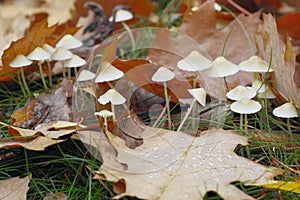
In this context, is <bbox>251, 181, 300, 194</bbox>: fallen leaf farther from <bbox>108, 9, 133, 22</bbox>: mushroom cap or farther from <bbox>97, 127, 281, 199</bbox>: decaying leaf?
<bbox>108, 9, 133, 22</bbox>: mushroom cap

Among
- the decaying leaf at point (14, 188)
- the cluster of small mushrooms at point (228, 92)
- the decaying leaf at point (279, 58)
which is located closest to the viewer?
the decaying leaf at point (14, 188)

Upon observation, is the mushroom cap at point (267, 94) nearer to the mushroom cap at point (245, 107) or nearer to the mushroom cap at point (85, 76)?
the mushroom cap at point (245, 107)

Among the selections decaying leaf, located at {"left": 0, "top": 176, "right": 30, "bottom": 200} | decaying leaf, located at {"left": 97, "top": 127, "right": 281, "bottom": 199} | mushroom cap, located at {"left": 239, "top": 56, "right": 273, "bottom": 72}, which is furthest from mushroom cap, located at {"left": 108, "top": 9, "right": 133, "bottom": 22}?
decaying leaf, located at {"left": 0, "top": 176, "right": 30, "bottom": 200}

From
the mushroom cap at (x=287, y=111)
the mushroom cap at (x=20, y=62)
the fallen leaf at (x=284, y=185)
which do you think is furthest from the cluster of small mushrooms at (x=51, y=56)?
the fallen leaf at (x=284, y=185)

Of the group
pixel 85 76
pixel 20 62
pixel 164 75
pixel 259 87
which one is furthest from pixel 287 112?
pixel 20 62

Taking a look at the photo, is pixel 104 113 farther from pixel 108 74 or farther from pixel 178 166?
pixel 178 166

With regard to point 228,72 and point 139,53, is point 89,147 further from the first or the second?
point 139,53
